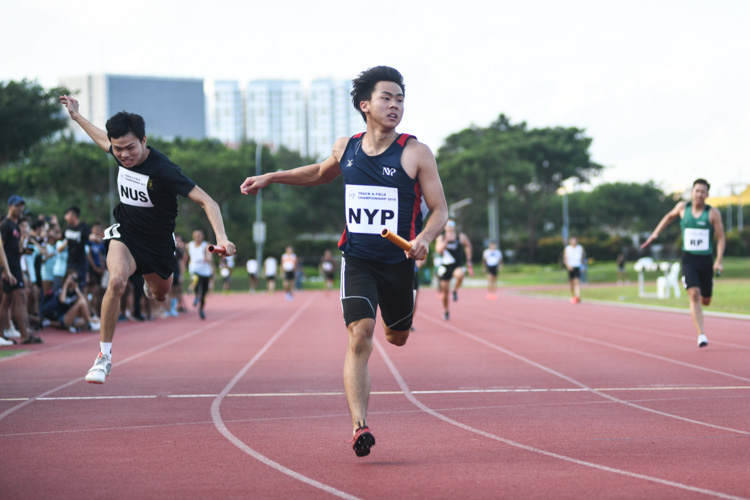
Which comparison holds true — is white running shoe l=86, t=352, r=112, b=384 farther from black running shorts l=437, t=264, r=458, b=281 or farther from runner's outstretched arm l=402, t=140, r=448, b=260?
black running shorts l=437, t=264, r=458, b=281

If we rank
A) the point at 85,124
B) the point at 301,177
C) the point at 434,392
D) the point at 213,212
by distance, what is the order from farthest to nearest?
the point at 434,392, the point at 85,124, the point at 213,212, the point at 301,177

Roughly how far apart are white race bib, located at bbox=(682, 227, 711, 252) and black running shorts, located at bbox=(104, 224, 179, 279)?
21.8 feet

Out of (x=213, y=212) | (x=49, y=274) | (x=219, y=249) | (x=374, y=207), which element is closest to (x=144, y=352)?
(x=49, y=274)

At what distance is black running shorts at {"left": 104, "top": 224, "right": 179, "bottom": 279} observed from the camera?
673cm

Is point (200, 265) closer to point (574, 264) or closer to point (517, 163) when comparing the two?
point (574, 264)

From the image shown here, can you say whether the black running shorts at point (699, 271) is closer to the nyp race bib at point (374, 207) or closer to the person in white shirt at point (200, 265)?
the nyp race bib at point (374, 207)

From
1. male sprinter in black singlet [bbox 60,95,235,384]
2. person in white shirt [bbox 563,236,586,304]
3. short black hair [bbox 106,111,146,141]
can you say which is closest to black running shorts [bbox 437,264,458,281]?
person in white shirt [bbox 563,236,586,304]

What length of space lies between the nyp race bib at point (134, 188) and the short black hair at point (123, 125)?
0.27m

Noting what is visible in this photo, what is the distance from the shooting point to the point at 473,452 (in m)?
5.00

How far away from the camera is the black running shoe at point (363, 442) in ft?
15.0

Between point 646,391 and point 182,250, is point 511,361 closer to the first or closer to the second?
point 646,391

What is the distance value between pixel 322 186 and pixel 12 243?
59504 mm

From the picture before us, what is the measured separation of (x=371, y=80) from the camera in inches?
206

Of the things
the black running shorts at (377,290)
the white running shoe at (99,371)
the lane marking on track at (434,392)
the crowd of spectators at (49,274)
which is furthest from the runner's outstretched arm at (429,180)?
the crowd of spectators at (49,274)
